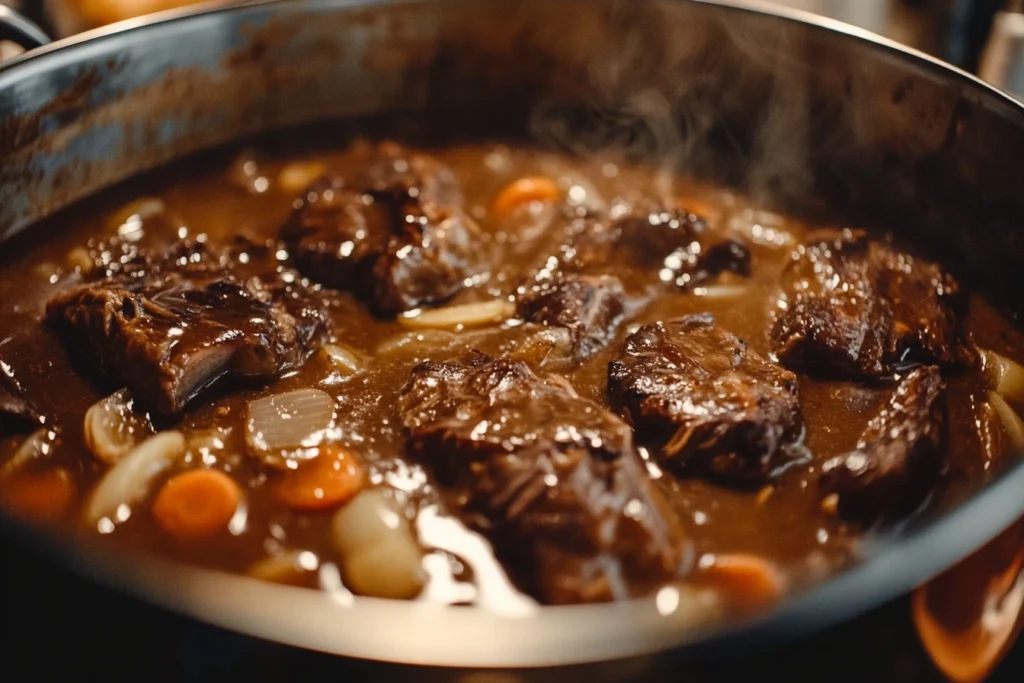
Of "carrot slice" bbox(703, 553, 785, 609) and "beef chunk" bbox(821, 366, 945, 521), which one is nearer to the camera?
"carrot slice" bbox(703, 553, 785, 609)

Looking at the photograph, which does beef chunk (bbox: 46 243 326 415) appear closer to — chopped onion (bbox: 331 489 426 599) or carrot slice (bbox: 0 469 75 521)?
carrot slice (bbox: 0 469 75 521)

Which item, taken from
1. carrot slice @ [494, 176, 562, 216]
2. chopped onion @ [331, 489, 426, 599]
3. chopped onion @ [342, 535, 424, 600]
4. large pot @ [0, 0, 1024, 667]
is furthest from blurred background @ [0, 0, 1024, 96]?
chopped onion @ [342, 535, 424, 600]

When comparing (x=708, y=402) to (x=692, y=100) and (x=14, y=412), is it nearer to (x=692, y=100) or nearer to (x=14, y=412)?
(x=14, y=412)

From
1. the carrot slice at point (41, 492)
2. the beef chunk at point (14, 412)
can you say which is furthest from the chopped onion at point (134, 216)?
the carrot slice at point (41, 492)

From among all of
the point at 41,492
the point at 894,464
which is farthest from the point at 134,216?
the point at 894,464

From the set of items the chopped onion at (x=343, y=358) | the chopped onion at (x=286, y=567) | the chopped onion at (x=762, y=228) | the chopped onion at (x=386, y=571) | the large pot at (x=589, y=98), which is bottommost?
the chopped onion at (x=286, y=567)

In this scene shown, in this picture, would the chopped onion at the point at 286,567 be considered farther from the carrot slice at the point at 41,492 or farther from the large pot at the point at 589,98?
the large pot at the point at 589,98

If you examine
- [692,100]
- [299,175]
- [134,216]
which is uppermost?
[692,100]
